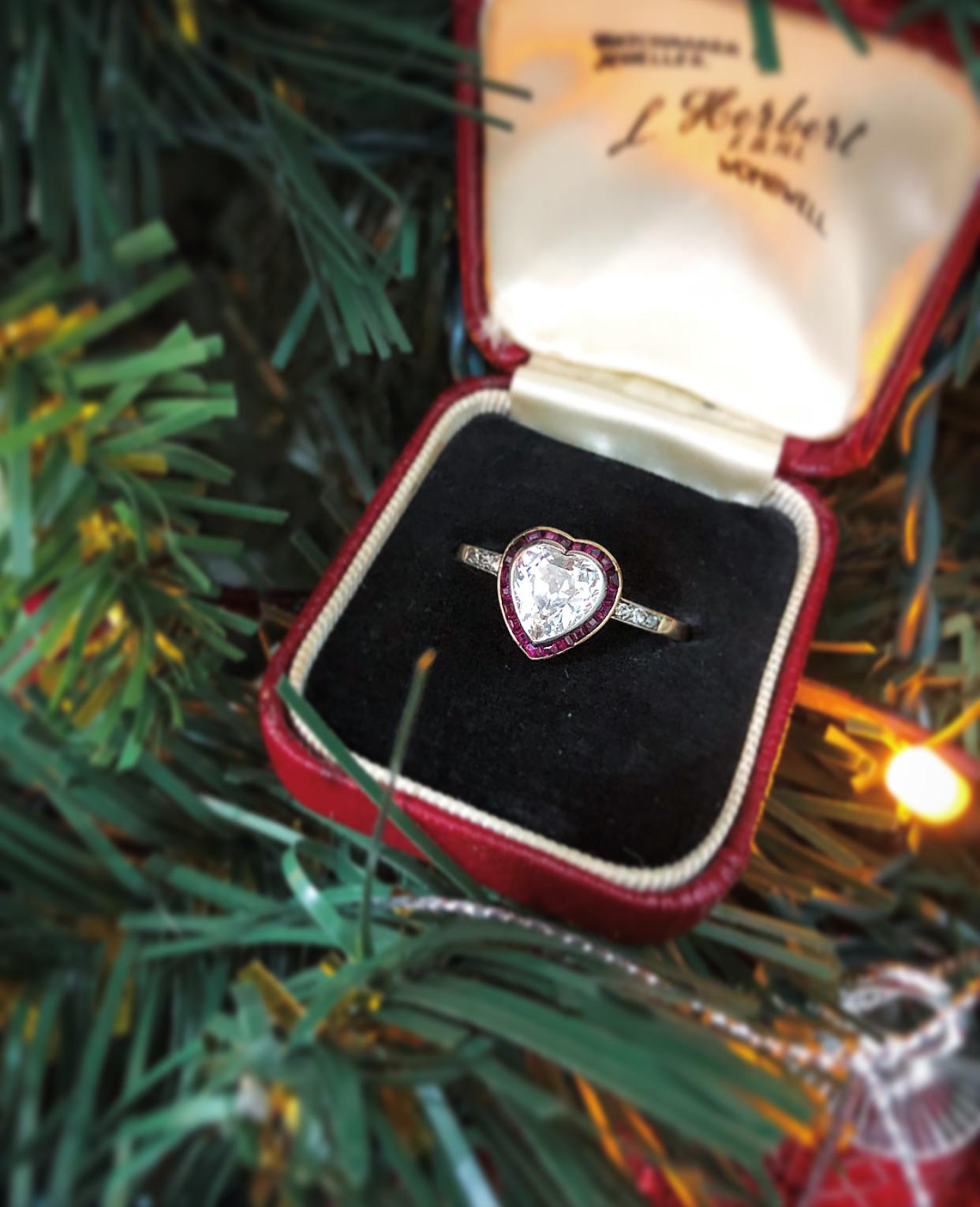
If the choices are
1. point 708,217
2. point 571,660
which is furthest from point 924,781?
point 708,217

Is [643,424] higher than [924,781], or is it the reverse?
[643,424]

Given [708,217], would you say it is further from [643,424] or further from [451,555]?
[451,555]

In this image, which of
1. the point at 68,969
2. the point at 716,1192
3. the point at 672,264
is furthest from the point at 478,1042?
the point at 672,264

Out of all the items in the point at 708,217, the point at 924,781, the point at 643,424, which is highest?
the point at 708,217

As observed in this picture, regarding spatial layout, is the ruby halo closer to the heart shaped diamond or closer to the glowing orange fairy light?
the heart shaped diamond

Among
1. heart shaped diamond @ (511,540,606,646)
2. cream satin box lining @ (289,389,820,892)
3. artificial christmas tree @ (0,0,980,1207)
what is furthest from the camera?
heart shaped diamond @ (511,540,606,646)

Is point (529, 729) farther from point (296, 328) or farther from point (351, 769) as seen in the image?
point (296, 328)

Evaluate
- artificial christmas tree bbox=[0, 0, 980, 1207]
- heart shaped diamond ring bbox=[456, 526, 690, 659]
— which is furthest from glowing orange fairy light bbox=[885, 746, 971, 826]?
heart shaped diamond ring bbox=[456, 526, 690, 659]

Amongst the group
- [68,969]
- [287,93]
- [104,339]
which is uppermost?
[287,93]
